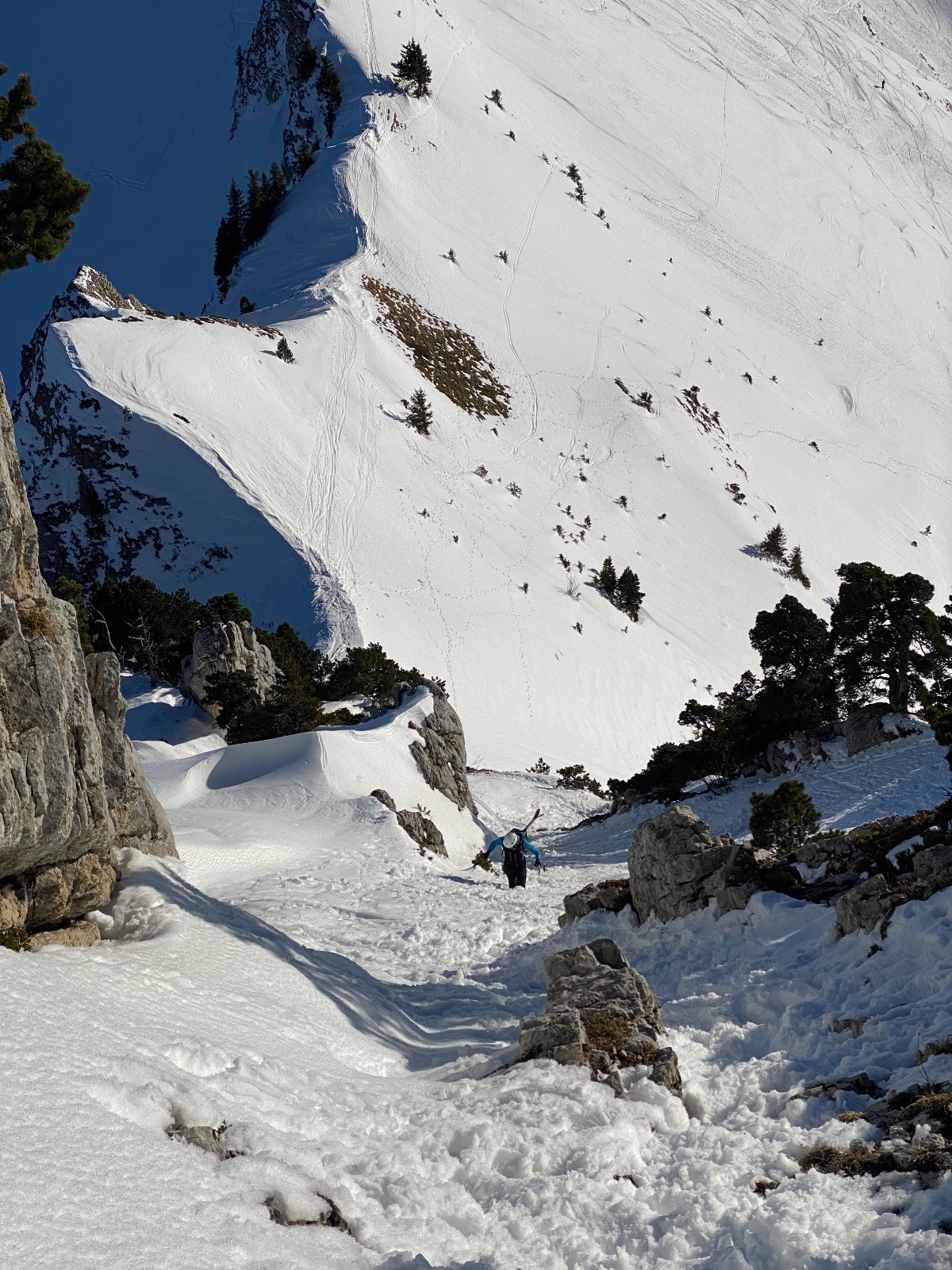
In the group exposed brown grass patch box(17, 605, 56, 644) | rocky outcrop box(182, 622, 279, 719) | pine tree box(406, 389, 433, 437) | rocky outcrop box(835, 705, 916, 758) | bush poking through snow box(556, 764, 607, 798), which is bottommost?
rocky outcrop box(182, 622, 279, 719)

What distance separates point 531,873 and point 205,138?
3780 inches

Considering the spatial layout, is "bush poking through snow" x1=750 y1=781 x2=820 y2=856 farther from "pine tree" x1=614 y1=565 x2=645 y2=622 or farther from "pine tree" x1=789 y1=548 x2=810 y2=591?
"pine tree" x1=789 y1=548 x2=810 y2=591

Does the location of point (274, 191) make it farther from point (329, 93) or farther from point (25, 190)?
point (25, 190)

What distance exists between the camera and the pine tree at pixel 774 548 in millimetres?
56594

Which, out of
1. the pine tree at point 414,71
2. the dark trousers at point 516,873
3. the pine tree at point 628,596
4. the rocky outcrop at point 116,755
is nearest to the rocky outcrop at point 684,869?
the dark trousers at point 516,873

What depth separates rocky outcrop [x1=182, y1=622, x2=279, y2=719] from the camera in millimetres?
31672

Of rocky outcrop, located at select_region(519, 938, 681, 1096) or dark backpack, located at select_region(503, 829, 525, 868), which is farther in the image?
dark backpack, located at select_region(503, 829, 525, 868)

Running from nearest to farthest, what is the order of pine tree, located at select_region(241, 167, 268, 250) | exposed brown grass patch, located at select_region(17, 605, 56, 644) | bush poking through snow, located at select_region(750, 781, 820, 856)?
exposed brown grass patch, located at select_region(17, 605, 56, 644), bush poking through snow, located at select_region(750, 781, 820, 856), pine tree, located at select_region(241, 167, 268, 250)

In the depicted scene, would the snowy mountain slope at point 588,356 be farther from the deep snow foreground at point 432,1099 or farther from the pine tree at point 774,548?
the deep snow foreground at point 432,1099

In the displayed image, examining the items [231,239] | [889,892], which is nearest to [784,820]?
[889,892]

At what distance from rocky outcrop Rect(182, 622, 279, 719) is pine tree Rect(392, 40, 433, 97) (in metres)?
57.5

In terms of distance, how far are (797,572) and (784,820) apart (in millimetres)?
39935

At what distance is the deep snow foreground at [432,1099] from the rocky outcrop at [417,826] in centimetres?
836

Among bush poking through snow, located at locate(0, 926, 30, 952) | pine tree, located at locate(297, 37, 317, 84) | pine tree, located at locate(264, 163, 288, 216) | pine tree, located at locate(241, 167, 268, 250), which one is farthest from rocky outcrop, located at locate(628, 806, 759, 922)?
pine tree, located at locate(297, 37, 317, 84)
